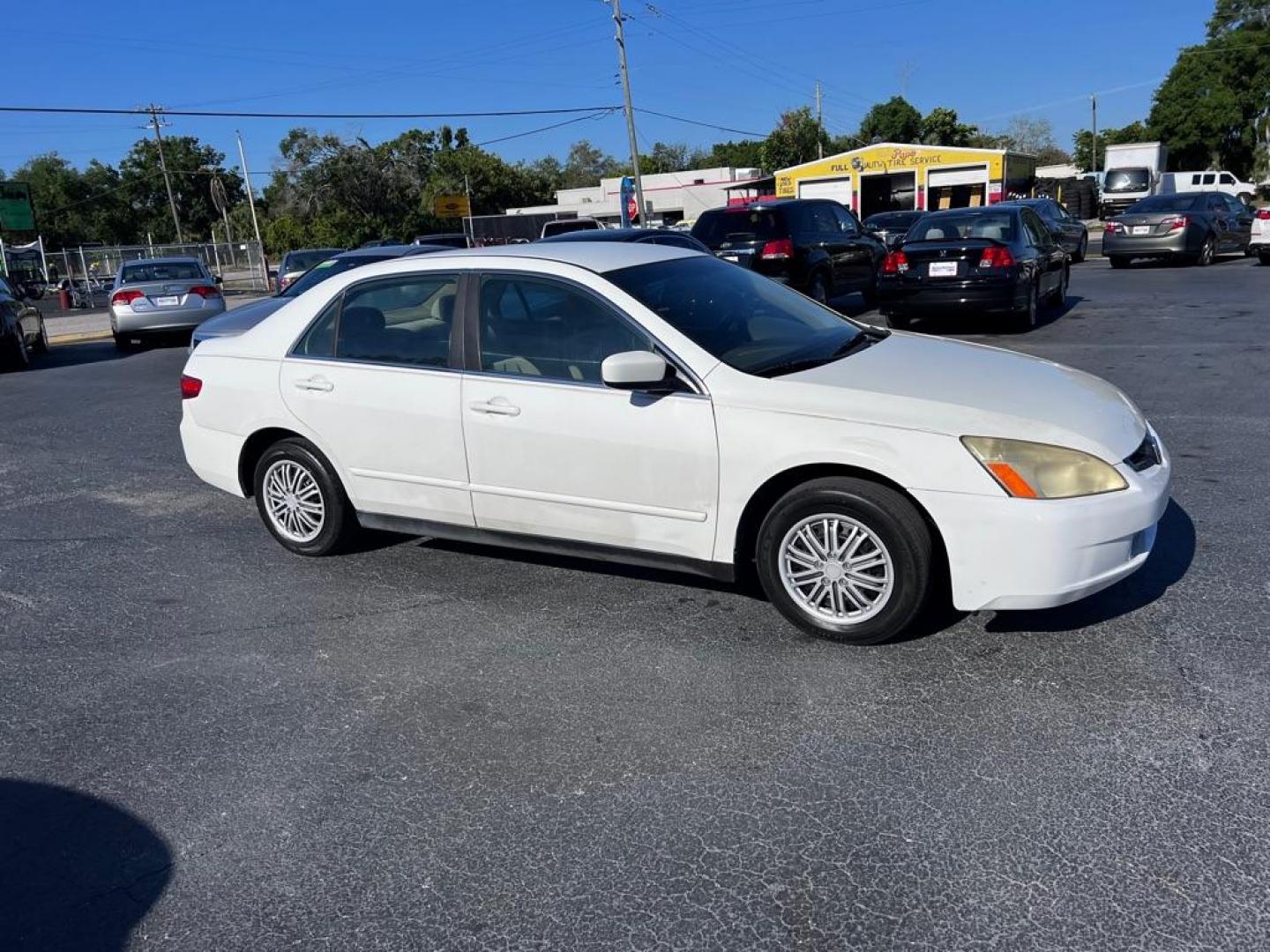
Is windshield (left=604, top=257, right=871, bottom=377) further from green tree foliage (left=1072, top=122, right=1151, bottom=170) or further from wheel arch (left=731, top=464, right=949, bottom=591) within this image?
green tree foliage (left=1072, top=122, right=1151, bottom=170)

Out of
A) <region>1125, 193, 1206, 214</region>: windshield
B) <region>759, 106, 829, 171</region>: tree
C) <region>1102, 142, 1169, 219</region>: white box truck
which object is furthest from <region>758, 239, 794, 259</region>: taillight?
<region>759, 106, 829, 171</region>: tree

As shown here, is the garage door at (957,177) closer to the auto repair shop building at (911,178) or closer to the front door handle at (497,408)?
the auto repair shop building at (911,178)

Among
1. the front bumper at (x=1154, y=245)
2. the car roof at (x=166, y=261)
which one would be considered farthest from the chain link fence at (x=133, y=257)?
the front bumper at (x=1154, y=245)

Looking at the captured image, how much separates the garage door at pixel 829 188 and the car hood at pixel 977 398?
148 ft

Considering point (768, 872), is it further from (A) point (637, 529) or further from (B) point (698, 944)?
(A) point (637, 529)

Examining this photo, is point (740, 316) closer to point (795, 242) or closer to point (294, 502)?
point (294, 502)

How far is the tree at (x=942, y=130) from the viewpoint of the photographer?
78562 millimetres

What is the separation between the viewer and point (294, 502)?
5.62 meters

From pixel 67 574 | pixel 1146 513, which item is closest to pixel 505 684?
pixel 1146 513

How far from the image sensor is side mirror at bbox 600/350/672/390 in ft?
13.8

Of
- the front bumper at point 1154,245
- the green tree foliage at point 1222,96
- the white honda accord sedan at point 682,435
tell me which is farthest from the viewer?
the green tree foliage at point 1222,96

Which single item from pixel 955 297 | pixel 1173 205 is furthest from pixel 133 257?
pixel 955 297

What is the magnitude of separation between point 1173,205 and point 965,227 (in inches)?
450

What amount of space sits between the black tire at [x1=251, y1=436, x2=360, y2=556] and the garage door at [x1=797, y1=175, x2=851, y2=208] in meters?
45.1
